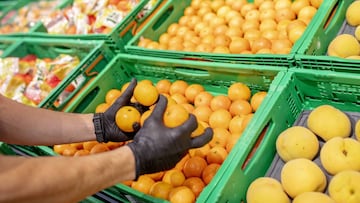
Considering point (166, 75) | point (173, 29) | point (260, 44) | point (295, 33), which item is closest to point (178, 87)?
point (166, 75)

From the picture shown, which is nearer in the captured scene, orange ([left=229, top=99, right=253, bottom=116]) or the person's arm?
the person's arm

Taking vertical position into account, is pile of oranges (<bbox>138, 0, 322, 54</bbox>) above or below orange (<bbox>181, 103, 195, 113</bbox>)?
above

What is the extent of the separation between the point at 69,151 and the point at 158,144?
3.94 feet

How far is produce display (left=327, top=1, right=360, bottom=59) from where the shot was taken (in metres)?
2.17

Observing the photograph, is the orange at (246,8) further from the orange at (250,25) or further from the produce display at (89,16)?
the produce display at (89,16)

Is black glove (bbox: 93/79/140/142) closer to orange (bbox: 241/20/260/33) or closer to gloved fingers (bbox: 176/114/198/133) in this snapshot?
gloved fingers (bbox: 176/114/198/133)

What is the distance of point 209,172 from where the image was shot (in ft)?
6.57

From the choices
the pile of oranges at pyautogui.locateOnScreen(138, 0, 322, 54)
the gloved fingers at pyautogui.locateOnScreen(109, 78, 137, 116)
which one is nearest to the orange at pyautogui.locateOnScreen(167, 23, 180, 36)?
the pile of oranges at pyautogui.locateOnScreen(138, 0, 322, 54)

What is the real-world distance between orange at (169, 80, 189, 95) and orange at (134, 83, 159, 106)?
608 mm

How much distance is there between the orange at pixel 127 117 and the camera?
6.47ft

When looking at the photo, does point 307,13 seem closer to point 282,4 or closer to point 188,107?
point 282,4

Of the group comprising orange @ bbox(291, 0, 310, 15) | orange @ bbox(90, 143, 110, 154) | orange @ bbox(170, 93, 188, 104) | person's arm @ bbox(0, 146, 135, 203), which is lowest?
person's arm @ bbox(0, 146, 135, 203)

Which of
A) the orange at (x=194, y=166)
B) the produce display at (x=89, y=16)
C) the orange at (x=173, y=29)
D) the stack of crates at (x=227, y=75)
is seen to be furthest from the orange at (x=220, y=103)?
the produce display at (x=89, y=16)

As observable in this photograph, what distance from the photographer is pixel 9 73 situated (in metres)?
3.57
